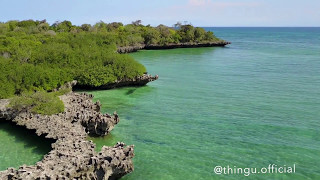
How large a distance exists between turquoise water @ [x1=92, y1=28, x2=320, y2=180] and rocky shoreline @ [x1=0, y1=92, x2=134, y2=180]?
1.39 metres

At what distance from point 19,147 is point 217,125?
14.9 metres

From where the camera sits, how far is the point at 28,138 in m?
20.2

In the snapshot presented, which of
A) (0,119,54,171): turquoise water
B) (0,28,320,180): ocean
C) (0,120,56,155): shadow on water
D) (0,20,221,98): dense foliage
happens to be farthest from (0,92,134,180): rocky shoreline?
(0,20,221,98): dense foliage

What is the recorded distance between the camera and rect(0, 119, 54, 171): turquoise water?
17.1m

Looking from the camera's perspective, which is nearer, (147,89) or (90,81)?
(90,81)

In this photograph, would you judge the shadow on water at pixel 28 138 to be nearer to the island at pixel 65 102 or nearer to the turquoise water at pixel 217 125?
the island at pixel 65 102

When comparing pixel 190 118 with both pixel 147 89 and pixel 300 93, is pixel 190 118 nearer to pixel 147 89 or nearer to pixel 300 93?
pixel 147 89

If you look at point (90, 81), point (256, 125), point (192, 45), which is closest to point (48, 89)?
point (90, 81)

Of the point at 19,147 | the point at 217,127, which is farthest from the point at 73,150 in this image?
Result: the point at 217,127

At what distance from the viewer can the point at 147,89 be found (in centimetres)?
3612

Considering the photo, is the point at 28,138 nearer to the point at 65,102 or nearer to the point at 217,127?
the point at 65,102

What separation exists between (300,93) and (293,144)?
615 inches

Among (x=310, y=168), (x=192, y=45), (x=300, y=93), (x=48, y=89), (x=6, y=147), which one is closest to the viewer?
(x=310, y=168)

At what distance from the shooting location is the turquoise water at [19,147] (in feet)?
56.0
